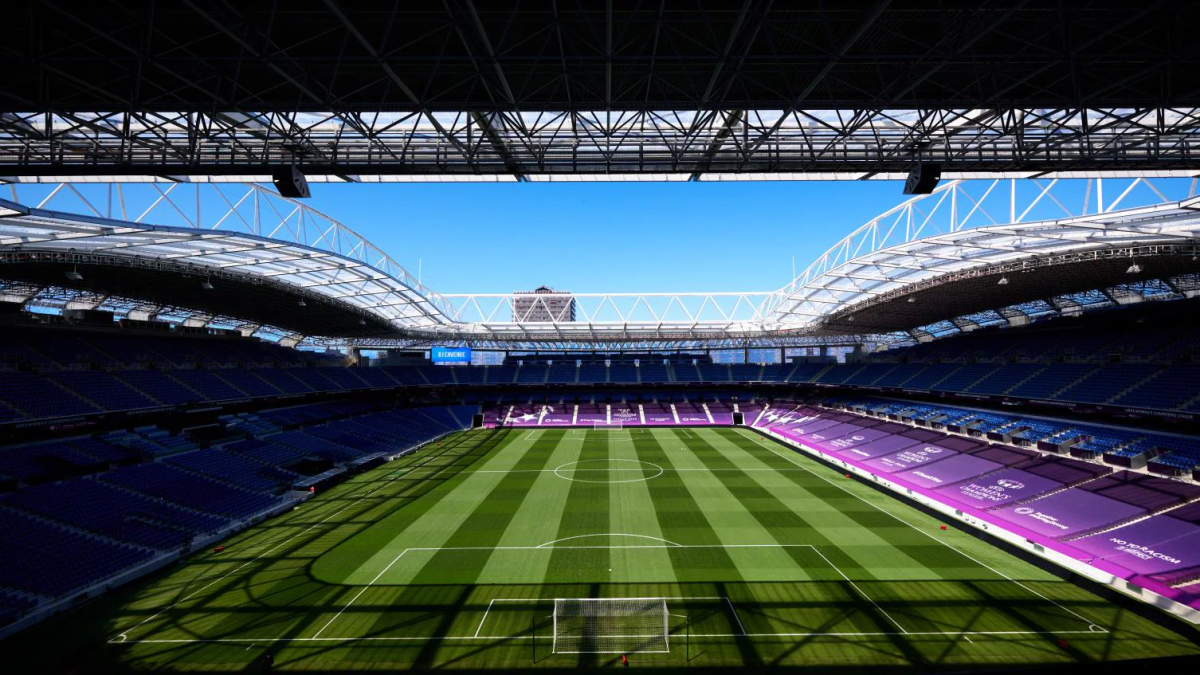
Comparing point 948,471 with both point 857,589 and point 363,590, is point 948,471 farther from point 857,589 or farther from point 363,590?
point 363,590

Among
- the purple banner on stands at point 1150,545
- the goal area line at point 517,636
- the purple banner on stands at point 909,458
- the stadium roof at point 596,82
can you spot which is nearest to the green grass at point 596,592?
the goal area line at point 517,636

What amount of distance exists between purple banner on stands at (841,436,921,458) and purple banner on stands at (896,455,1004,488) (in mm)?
4736

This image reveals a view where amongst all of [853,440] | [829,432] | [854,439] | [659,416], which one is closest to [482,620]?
[853,440]

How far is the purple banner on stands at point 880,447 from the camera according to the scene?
122ft

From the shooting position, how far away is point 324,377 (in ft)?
175

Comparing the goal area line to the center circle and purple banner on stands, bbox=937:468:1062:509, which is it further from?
the center circle

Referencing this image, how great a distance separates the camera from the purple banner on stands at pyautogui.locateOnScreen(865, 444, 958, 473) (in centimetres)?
3316

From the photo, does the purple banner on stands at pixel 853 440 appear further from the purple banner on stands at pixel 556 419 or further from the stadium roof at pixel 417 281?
the purple banner on stands at pixel 556 419

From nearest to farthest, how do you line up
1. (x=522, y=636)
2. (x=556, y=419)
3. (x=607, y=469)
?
1. (x=522, y=636)
2. (x=607, y=469)
3. (x=556, y=419)

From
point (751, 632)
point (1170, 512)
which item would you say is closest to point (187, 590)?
point (751, 632)

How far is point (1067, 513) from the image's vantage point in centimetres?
2256

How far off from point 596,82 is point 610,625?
1463 centimetres

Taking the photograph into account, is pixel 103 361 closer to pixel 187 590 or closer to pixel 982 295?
pixel 187 590

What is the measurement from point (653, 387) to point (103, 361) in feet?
178
